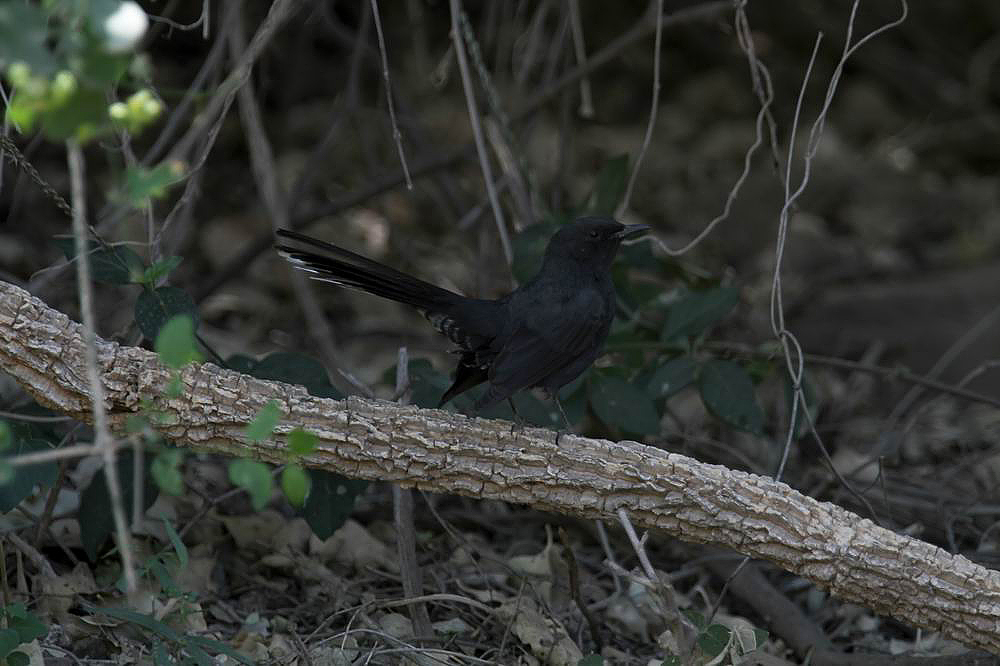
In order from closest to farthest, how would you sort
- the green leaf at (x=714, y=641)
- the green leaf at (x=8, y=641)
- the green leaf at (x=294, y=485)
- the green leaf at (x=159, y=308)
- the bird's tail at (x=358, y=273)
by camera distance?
1. the green leaf at (x=294, y=485)
2. the green leaf at (x=8, y=641)
3. the green leaf at (x=714, y=641)
4. the green leaf at (x=159, y=308)
5. the bird's tail at (x=358, y=273)

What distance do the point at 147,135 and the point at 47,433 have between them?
11.3 feet

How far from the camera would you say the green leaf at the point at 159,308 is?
2.77 m

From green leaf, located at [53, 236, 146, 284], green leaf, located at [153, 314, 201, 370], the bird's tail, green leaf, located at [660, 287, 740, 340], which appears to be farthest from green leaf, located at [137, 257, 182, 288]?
green leaf, located at [660, 287, 740, 340]

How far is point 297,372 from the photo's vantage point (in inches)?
122

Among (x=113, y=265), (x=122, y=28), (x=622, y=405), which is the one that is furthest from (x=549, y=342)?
(x=122, y=28)

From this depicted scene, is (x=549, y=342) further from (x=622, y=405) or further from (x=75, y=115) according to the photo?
(x=75, y=115)

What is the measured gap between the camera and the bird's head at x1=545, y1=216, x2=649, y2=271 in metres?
3.55

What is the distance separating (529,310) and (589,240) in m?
0.35

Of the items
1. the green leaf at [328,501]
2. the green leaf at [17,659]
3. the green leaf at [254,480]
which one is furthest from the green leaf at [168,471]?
the green leaf at [328,501]

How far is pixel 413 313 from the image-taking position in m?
6.17

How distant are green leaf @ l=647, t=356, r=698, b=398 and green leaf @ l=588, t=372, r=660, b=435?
6 centimetres

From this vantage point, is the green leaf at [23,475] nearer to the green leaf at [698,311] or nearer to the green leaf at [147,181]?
the green leaf at [147,181]

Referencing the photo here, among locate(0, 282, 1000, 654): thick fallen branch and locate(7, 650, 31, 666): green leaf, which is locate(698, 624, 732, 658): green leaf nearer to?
locate(0, 282, 1000, 654): thick fallen branch

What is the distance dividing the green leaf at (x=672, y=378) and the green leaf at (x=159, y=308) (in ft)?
4.70
